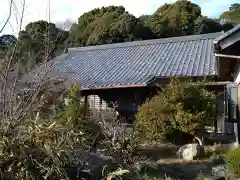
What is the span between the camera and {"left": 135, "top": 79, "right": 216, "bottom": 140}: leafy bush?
33.0 feet

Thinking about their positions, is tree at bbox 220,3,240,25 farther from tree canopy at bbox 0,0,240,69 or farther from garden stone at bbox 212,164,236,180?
garden stone at bbox 212,164,236,180

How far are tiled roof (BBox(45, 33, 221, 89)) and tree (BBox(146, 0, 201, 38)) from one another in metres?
7.31

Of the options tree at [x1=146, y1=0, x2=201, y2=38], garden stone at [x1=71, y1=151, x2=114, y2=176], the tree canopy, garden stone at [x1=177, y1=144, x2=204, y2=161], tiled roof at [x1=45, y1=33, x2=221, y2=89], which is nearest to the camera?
garden stone at [x1=71, y1=151, x2=114, y2=176]

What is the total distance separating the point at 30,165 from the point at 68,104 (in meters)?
5.47

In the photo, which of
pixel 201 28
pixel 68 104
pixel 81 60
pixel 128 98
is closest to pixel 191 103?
pixel 68 104

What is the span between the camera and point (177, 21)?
86.2ft

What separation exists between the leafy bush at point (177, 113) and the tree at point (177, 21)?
1635 centimetres

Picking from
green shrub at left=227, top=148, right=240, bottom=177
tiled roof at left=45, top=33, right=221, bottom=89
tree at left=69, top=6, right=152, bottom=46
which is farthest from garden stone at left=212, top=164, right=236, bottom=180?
tree at left=69, top=6, right=152, bottom=46

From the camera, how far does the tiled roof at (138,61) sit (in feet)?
46.5

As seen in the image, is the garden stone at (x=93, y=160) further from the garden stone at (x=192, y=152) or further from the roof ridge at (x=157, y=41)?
the roof ridge at (x=157, y=41)

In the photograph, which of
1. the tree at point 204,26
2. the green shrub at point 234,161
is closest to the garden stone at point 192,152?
the green shrub at point 234,161

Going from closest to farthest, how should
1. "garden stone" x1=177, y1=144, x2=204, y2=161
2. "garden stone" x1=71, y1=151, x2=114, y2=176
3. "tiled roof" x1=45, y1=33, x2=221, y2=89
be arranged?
"garden stone" x1=71, y1=151, x2=114, y2=176, "garden stone" x1=177, y1=144, x2=204, y2=161, "tiled roof" x1=45, y1=33, x2=221, y2=89

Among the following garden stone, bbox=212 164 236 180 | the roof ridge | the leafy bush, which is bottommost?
garden stone, bbox=212 164 236 180

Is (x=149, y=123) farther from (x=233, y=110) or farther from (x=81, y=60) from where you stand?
(x=81, y=60)
